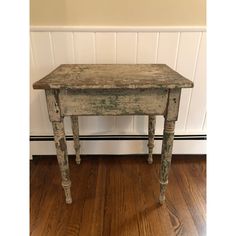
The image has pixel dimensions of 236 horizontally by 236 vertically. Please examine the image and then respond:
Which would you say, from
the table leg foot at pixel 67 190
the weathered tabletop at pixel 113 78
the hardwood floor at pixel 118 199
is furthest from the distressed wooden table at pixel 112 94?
the hardwood floor at pixel 118 199

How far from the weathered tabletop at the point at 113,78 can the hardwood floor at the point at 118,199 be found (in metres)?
0.57

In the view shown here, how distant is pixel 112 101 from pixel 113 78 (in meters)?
0.08

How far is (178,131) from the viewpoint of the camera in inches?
50.5

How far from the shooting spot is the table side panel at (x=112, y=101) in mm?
758

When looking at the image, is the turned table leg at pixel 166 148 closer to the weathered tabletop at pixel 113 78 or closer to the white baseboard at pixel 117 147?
the weathered tabletop at pixel 113 78

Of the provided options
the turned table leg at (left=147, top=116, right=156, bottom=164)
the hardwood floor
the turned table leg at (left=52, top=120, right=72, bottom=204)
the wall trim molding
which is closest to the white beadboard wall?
the wall trim molding

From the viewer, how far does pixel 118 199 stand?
1049 millimetres

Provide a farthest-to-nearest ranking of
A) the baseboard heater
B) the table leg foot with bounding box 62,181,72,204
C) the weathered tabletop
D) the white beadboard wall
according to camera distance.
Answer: the baseboard heater
the white beadboard wall
the table leg foot with bounding box 62,181,72,204
the weathered tabletop

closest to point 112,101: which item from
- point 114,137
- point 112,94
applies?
point 112,94

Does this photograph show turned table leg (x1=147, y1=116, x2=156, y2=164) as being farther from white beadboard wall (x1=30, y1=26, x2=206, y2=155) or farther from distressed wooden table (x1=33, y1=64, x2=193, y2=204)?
distressed wooden table (x1=33, y1=64, x2=193, y2=204)

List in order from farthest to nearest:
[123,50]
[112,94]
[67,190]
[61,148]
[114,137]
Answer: [114,137] → [123,50] → [67,190] → [61,148] → [112,94]

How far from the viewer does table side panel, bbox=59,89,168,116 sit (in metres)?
0.76

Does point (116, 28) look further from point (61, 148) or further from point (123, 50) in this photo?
point (61, 148)

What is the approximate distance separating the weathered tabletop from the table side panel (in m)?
0.03
